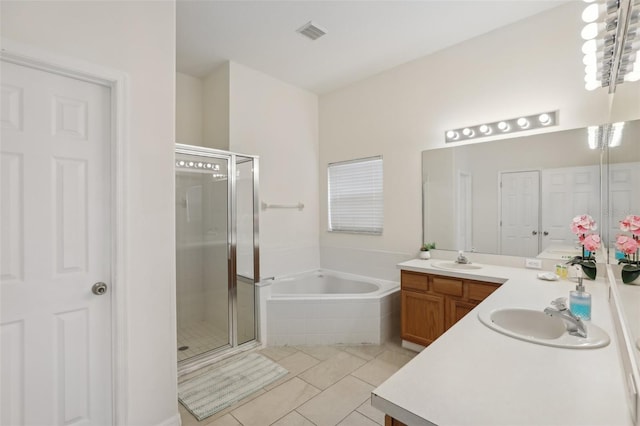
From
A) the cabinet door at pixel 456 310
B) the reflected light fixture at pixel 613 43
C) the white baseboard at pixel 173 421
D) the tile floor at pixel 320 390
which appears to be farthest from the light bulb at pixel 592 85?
the white baseboard at pixel 173 421

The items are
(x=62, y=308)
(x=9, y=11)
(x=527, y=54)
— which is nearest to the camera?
(x=9, y=11)

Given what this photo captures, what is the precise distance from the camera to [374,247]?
12.0 ft

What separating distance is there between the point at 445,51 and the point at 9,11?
322cm

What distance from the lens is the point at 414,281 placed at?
2764mm

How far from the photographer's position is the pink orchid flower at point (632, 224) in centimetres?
111

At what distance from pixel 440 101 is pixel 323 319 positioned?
2494 mm

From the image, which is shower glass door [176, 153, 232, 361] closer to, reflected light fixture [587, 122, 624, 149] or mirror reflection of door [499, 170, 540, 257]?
mirror reflection of door [499, 170, 540, 257]

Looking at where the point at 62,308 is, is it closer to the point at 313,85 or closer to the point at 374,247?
the point at 374,247

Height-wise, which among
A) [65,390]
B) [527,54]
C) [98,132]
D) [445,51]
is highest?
[445,51]

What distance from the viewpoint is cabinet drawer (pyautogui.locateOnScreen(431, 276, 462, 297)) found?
98.2 inches

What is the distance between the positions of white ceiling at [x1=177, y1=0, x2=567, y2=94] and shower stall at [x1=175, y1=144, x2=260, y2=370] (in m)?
1.08

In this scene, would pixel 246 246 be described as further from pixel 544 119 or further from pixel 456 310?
pixel 544 119

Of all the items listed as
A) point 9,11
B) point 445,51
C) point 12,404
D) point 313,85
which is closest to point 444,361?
point 12,404

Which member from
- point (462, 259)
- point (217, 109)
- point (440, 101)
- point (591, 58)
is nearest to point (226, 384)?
point (462, 259)
